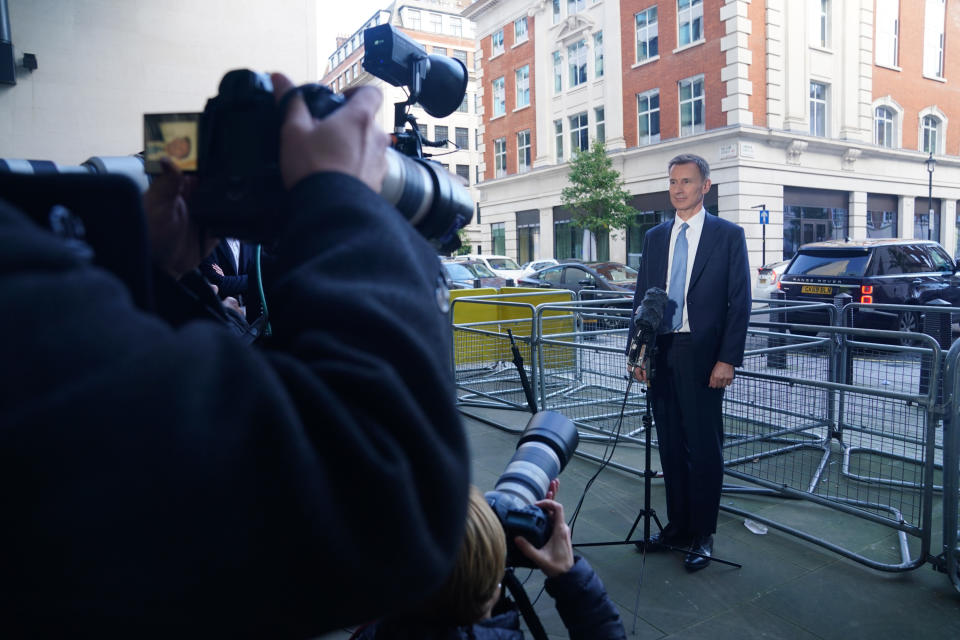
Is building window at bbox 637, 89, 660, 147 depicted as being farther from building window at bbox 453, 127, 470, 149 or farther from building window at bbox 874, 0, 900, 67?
building window at bbox 453, 127, 470, 149

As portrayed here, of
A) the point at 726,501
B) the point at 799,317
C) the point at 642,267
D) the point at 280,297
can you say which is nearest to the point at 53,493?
→ the point at 280,297

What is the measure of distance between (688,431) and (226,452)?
3.46 m

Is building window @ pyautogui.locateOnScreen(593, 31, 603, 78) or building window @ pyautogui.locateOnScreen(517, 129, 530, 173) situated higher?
building window @ pyautogui.locateOnScreen(593, 31, 603, 78)

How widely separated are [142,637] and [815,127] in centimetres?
2859

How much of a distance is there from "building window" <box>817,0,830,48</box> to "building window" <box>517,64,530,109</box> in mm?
13111

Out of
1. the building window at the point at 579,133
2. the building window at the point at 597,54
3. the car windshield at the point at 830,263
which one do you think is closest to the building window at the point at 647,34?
the building window at the point at 597,54

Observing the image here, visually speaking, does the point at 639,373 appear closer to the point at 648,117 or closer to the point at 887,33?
the point at 648,117

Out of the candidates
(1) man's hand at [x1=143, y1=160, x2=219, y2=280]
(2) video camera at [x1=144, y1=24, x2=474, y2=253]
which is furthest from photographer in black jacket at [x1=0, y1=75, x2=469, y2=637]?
(1) man's hand at [x1=143, y1=160, x2=219, y2=280]

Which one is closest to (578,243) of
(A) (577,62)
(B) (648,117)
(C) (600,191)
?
(C) (600,191)

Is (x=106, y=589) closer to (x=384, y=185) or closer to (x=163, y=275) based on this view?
(x=163, y=275)

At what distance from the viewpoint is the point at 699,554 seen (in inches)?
132

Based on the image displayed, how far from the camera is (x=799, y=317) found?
947 centimetres

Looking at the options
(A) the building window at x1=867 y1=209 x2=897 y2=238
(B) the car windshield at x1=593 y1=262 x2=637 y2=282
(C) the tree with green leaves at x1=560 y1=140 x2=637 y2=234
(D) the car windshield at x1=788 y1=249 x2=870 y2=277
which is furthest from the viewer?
(A) the building window at x1=867 y1=209 x2=897 y2=238

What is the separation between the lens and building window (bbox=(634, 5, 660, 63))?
25969 millimetres
